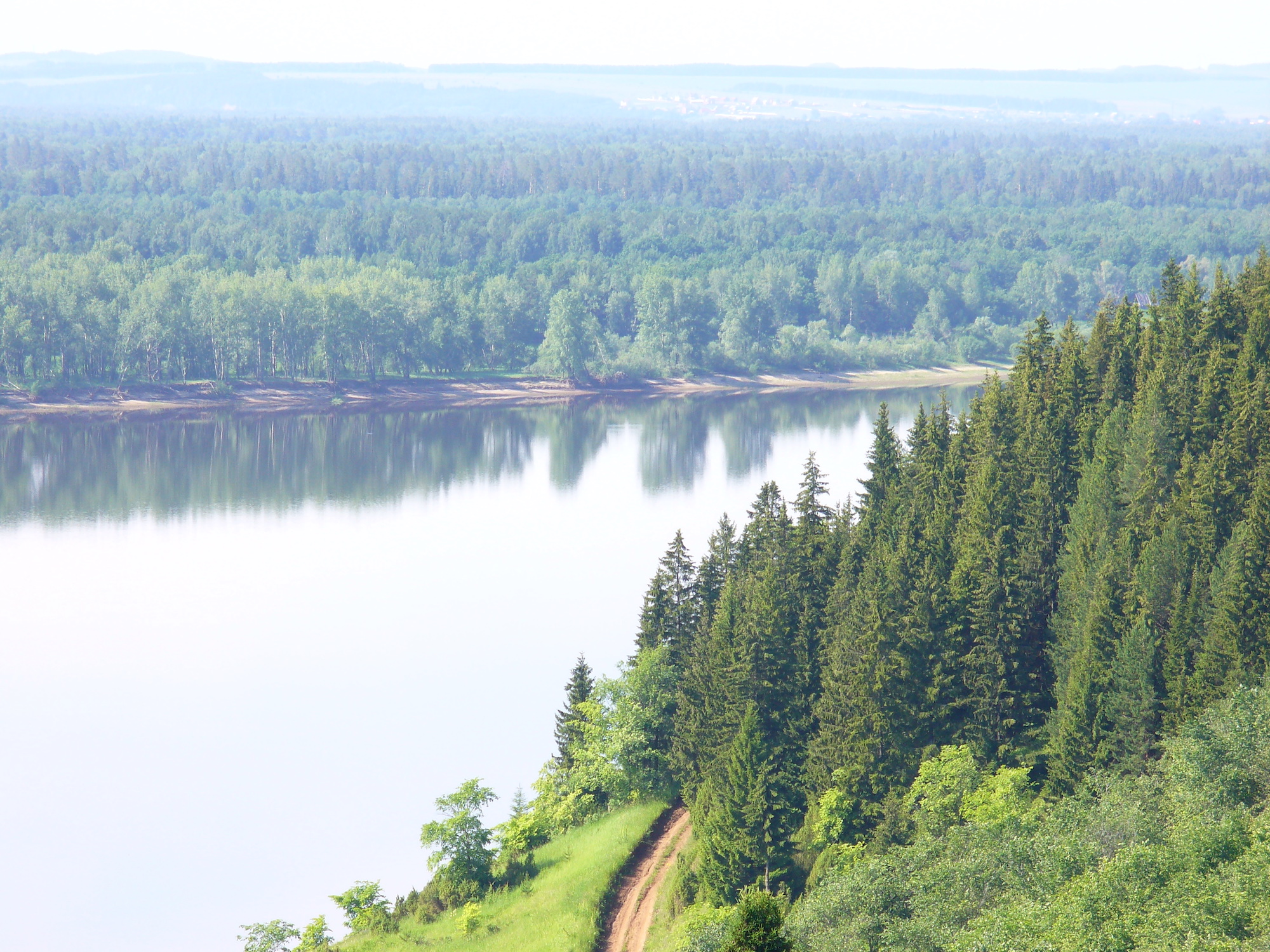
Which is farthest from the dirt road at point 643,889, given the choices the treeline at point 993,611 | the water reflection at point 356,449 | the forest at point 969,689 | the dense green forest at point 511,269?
the dense green forest at point 511,269

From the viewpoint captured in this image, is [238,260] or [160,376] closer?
[160,376]

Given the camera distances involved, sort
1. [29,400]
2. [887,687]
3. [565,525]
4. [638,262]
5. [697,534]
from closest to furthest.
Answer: [887,687]
[697,534]
[565,525]
[29,400]
[638,262]

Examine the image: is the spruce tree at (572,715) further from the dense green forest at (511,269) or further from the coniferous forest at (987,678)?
the dense green forest at (511,269)

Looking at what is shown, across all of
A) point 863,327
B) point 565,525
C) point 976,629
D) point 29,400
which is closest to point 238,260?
point 29,400

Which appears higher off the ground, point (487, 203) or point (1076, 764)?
point (487, 203)

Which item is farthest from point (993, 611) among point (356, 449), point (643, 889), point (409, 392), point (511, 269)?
point (511, 269)

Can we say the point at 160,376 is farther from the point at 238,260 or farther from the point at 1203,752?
the point at 1203,752
